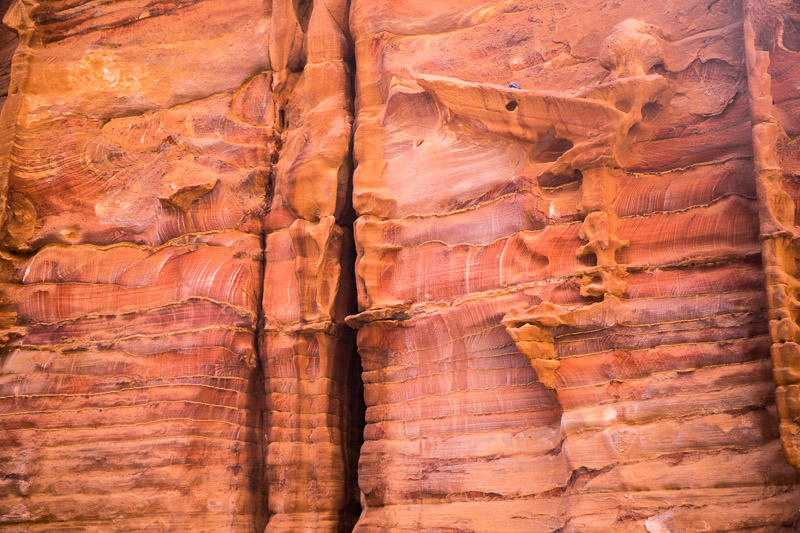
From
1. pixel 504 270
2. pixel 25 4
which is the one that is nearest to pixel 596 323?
pixel 504 270

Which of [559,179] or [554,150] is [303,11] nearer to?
[554,150]

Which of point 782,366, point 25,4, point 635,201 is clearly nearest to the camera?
point 782,366

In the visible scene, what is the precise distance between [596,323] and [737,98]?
2.21 m

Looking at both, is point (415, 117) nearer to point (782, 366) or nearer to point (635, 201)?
point (635, 201)

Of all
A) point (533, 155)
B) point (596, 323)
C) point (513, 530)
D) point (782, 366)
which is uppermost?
point (533, 155)

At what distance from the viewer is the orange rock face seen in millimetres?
5504

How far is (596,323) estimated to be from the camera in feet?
19.1

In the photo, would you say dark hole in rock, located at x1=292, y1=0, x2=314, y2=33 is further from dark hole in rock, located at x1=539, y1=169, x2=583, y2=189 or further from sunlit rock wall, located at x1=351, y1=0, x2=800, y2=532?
dark hole in rock, located at x1=539, y1=169, x2=583, y2=189

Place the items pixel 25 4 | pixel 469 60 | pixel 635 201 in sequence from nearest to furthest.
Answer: pixel 635 201
pixel 469 60
pixel 25 4

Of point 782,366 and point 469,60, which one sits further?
point 469,60

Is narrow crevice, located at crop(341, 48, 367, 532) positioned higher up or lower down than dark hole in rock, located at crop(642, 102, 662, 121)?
lower down

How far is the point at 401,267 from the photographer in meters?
7.17

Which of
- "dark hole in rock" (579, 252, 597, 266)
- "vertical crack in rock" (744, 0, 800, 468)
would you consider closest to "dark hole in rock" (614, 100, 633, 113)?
"vertical crack in rock" (744, 0, 800, 468)

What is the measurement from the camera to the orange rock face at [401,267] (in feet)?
18.1
